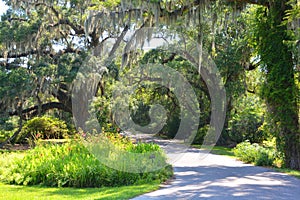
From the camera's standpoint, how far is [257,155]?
12.6 metres

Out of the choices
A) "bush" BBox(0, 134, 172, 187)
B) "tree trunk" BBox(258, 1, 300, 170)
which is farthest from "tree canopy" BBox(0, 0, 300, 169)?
"bush" BBox(0, 134, 172, 187)

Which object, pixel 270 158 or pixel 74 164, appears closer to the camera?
pixel 74 164

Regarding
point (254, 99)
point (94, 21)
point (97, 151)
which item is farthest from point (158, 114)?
point (97, 151)

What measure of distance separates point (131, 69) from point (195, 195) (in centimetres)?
1658

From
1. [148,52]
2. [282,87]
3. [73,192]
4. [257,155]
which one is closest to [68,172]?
[73,192]

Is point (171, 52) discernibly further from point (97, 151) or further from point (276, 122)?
point (97, 151)

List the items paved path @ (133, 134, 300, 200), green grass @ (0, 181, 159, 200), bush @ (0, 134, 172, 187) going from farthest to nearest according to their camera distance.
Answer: bush @ (0, 134, 172, 187) < green grass @ (0, 181, 159, 200) < paved path @ (133, 134, 300, 200)

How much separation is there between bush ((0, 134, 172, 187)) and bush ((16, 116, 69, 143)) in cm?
1068

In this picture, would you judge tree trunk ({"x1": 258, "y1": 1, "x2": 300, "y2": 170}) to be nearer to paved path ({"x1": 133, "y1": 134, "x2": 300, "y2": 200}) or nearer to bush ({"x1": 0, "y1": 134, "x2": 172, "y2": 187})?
paved path ({"x1": 133, "y1": 134, "x2": 300, "y2": 200})

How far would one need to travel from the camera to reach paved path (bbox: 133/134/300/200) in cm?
710

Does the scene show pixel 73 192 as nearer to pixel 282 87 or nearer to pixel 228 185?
pixel 228 185

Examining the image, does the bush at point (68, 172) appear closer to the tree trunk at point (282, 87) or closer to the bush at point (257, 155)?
the bush at point (257, 155)

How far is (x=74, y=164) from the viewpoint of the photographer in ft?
31.2

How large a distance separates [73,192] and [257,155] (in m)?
6.91
